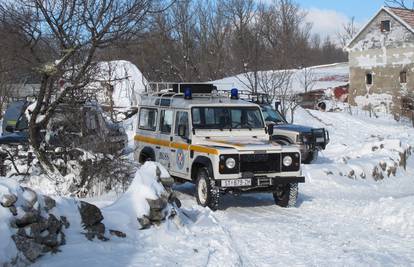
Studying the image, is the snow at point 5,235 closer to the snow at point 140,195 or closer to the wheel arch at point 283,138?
the snow at point 140,195

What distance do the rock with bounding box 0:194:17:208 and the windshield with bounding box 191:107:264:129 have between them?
587 centimetres

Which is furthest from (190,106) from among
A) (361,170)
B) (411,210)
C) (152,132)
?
(361,170)

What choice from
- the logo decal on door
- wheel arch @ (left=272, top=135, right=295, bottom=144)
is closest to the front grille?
the logo decal on door

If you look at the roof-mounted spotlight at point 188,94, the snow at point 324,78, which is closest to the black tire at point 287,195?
the roof-mounted spotlight at point 188,94

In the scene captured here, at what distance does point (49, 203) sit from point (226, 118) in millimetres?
5714

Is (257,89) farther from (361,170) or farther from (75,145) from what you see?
(75,145)

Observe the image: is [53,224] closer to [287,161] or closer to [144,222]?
[144,222]

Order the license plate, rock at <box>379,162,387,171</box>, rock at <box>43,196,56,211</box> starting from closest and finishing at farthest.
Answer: rock at <box>43,196,56,211</box> → the license plate → rock at <box>379,162,387,171</box>

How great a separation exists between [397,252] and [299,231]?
1.59 metres

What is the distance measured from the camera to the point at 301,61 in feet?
176

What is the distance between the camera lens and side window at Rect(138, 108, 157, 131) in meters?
13.5

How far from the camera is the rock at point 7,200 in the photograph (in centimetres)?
637

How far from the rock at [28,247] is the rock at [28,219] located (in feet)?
0.54

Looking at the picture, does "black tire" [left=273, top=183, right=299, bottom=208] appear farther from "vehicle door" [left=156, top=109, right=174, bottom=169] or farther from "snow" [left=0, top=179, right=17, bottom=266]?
"snow" [left=0, top=179, right=17, bottom=266]
